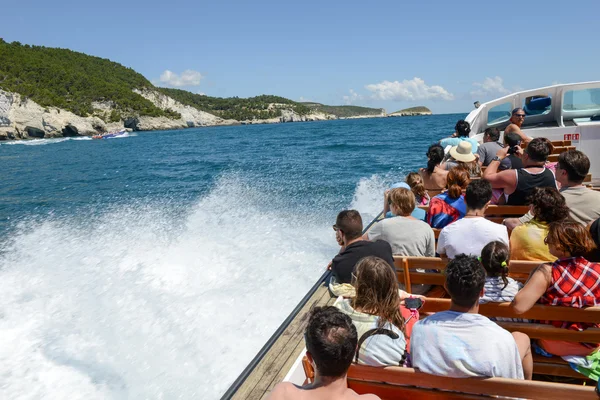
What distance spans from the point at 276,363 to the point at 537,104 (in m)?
10.5

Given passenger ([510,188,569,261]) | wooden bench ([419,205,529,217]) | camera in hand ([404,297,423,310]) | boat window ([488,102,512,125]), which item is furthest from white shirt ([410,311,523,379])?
boat window ([488,102,512,125])

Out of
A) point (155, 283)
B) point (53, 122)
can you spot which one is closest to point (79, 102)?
point (53, 122)

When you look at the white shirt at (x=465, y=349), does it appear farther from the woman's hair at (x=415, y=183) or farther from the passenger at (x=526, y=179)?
the woman's hair at (x=415, y=183)

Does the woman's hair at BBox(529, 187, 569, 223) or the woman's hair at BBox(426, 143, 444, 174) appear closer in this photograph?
the woman's hair at BBox(529, 187, 569, 223)

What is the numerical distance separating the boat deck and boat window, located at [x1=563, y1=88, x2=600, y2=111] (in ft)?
31.2

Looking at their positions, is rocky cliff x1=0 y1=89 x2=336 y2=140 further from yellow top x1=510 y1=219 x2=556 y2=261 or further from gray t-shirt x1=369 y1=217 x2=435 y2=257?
yellow top x1=510 y1=219 x2=556 y2=261

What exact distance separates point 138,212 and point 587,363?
1439 cm

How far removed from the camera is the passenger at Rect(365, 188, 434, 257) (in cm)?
406

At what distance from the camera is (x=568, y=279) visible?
263cm

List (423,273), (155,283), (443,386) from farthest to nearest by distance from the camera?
(155,283)
(423,273)
(443,386)

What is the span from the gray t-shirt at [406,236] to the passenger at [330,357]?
2.16 meters

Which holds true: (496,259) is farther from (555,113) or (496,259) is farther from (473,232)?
(555,113)

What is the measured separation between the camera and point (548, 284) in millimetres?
2684

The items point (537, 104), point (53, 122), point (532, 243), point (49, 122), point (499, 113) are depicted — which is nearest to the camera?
point (532, 243)
